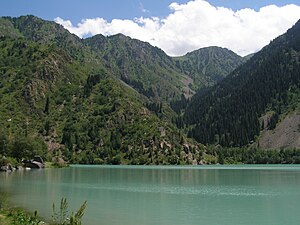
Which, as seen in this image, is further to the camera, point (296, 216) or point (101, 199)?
point (101, 199)

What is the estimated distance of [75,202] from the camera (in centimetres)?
5022

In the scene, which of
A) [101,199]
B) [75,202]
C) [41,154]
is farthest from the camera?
[41,154]

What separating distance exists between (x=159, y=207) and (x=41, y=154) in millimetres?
128343

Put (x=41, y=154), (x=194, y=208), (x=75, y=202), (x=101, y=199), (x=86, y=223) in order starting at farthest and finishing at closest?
(x=41, y=154), (x=101, y=199), (x=75, y=202), (x=194, y=208), (x=86, y=223)

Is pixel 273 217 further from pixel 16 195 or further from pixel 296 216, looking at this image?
pixel 16 195

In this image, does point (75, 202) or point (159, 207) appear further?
point (75, 202)

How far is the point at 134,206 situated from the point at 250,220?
48.2ft

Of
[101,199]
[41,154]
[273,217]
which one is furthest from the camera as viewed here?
[41,154]

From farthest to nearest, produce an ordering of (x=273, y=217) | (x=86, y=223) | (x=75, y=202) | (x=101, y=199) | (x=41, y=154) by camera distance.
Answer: (x=41, y=154) → (x=101, y=199) → (x=75, y=202) → (x=273, y=217) → (x=86, y=223)

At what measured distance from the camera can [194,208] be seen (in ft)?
147

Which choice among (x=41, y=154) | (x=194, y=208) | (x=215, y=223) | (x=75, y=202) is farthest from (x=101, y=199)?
(x=41, y=154)

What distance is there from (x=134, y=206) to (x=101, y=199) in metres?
8.56

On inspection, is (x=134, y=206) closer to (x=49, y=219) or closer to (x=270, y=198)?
(x=49, y=219)

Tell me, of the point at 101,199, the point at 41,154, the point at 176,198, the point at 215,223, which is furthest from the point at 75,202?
the point at 41,154
